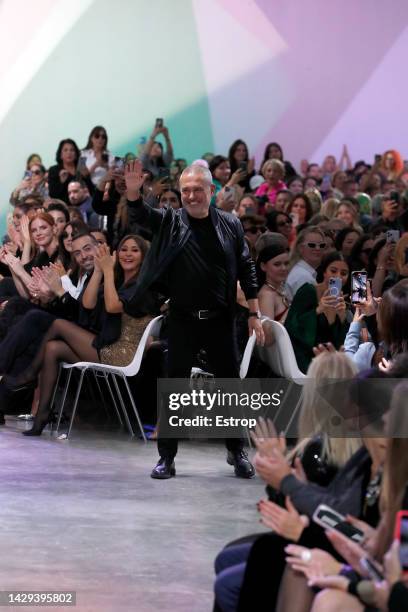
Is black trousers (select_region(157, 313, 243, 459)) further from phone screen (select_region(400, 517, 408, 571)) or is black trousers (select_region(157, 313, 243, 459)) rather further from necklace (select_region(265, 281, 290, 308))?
phone screen (select_region(400, 517, 408, 571))

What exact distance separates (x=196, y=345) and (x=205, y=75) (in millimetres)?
9098

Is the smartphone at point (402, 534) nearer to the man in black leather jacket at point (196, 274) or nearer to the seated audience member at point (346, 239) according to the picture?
the man in black leather jacket at point (196, 274)

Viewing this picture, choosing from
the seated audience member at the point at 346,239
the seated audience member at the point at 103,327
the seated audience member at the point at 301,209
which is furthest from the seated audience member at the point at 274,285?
the seated audience member at the point at 301,209

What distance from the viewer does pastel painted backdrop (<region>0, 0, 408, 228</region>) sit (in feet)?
45.0

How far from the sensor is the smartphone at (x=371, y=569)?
274cm

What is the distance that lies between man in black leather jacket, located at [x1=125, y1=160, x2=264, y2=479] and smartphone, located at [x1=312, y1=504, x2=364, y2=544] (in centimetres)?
280

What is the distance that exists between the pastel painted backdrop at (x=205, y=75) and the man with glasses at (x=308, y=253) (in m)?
6.69

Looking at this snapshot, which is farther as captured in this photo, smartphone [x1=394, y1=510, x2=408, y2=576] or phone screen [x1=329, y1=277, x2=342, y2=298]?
phone screen [x1=329, y1=277, x2=342, y2=298]

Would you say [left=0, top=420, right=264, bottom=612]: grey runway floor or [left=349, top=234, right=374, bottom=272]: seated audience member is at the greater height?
[left=349, top=234, right=374, bottom=272]: seated audience member

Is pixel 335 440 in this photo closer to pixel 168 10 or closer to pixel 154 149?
pixel 154 149

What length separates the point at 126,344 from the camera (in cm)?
707

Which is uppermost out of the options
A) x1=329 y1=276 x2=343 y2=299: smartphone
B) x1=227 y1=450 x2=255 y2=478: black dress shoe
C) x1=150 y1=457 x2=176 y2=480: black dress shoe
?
x1=329 y1=276 x2=343 y2=299: smartphone

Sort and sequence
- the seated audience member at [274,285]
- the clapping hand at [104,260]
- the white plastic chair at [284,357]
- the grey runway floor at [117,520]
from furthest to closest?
the clapping hand at [104,260] → the seated audience member at [274,285] → the white plastic chair at [284,357] → the grey runway floor at [117,520]

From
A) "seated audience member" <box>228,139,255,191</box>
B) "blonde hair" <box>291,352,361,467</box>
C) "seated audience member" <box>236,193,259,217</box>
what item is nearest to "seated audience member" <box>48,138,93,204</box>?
"seated audience member" <box>228,139,255,191</box>
